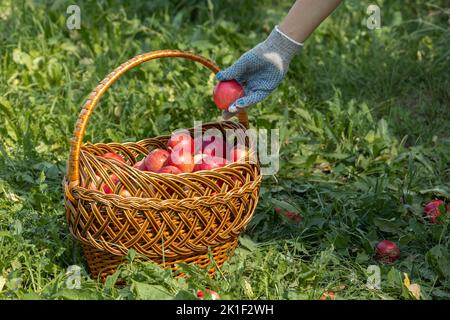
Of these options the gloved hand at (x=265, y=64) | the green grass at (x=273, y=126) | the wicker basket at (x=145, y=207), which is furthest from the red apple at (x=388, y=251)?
the gloved hand at (x=265, y=64)

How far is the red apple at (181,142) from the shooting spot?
282 centimetres

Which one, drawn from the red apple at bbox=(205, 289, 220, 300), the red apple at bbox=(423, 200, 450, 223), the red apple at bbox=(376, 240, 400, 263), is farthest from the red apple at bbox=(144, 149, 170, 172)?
the red apple at bbox=(423, 200, 450, 223)

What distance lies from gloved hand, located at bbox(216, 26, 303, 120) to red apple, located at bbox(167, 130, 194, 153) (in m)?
0.18

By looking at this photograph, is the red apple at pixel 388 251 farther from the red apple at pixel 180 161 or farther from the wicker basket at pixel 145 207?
the red apple at pixel 180 161

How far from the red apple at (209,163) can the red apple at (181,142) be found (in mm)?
72

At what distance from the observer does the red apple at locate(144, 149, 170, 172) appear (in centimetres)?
276

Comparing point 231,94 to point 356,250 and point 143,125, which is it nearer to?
point 356,250

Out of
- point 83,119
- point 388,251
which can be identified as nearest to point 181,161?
point 83,119

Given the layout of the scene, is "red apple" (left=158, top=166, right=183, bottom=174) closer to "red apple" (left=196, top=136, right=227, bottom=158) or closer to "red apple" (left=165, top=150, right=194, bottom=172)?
"red apple" (left=165, top=150, right=194, bottom=172)

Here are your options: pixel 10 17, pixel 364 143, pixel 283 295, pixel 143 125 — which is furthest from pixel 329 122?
pixel 10 17

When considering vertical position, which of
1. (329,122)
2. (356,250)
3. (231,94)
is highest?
(231,94)

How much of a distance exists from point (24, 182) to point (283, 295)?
1.37 meters
